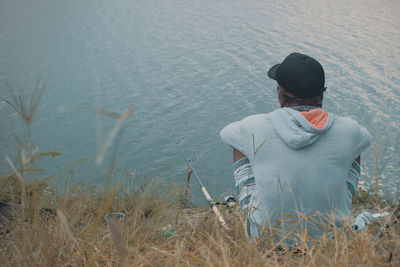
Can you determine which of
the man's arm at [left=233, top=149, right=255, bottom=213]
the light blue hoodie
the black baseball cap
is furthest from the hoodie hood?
the man's arm at [left=233, top=149, right=255, bottom=213]

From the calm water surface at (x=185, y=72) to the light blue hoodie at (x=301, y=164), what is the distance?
486cm

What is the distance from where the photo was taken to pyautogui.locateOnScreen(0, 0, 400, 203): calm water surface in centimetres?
1009

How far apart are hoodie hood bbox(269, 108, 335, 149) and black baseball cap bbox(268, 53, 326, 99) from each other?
0.24 metres

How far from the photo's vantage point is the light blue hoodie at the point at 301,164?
1993 millimetres

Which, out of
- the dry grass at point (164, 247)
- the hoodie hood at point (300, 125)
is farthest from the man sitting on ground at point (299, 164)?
the dry grass at point (164, 247)

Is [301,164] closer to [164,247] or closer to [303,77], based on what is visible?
[303,77]

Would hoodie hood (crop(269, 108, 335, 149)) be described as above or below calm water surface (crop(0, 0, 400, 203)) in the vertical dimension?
above

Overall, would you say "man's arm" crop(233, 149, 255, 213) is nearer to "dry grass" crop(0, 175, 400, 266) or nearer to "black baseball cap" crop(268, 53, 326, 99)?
"dry grass" crop(0, 175, 400, 266)

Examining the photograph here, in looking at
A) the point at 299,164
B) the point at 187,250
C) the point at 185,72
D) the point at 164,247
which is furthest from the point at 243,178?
the point at 185,72

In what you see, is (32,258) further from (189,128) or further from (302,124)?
(189,128)

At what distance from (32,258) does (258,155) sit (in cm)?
119

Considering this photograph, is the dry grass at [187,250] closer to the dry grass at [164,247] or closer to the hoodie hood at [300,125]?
the dry grass at [164,247]

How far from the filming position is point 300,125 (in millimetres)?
2045

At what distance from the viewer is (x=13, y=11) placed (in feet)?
67.6
